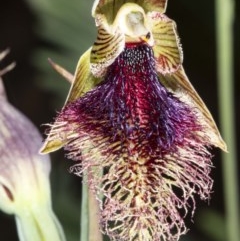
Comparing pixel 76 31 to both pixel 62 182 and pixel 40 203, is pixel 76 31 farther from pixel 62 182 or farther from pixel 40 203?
pixel 40 203

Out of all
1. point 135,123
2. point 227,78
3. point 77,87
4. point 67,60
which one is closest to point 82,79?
point 77,87

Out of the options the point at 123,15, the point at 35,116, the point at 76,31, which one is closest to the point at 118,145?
the point at 123,15

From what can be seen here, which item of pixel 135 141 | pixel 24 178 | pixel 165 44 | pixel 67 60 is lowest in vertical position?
pixel 67 60

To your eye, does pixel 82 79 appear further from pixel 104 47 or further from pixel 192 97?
pixel 192 97

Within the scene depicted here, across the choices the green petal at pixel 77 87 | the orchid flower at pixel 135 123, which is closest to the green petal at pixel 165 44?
the orchid flower at pixel 135 123

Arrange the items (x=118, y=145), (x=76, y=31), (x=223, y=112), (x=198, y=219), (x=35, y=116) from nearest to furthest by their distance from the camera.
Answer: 1. (x=118, y=145)
2. (x=223, y=112)
3. (x=76, y=31)
4. (x=198, y=219)
5. (x=35, y=116)

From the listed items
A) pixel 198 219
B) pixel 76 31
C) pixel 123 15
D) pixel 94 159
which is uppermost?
pixel 123 15
